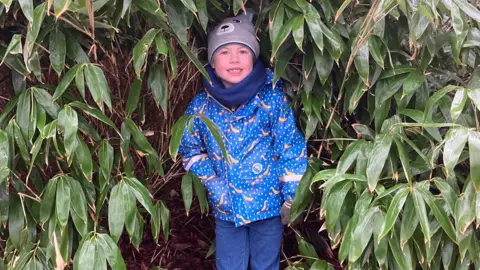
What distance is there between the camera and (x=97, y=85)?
1.27 m

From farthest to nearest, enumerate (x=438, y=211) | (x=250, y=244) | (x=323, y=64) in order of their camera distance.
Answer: (x=250, y=244) → (x=323, y=64) → (x=438, y=211)

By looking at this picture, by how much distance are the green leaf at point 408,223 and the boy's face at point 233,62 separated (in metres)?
0.60

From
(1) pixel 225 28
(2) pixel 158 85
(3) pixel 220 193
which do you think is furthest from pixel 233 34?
(3) pixel 220 193

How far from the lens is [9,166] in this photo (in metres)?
1.29

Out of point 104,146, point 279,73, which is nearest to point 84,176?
point 104,146

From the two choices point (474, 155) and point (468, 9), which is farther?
point (468, 9)

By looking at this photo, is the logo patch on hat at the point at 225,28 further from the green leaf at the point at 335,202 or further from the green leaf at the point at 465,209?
the green leaf at the point at 465,209

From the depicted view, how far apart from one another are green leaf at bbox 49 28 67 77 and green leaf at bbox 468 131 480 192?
3.14 feet

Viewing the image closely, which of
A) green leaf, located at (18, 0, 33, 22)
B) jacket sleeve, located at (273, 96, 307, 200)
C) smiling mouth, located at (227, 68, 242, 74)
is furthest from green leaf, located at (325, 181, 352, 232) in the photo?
green leaf, located at (18, 0, 33, 22)

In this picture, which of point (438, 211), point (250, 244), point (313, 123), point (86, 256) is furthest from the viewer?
point (250, 244)

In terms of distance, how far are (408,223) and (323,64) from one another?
1.55ft

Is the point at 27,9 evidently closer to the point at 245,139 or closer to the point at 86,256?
the point at 86,256

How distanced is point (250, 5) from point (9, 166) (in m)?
0.85

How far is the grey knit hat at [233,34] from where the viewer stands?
1.52 m
